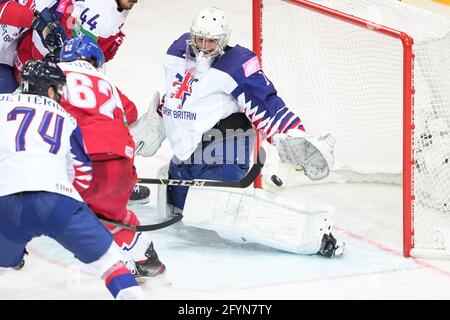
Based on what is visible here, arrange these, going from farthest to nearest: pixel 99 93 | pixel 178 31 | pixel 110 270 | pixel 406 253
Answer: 1. pixel 178 31
2. pixel 406 253
3. pixel 99 93
4. pixel 110 270

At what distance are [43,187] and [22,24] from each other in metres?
1.52

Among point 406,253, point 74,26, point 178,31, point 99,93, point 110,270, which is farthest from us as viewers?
point 178,31

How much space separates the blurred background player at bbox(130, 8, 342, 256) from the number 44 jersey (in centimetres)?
108

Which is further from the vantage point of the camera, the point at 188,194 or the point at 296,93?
the point at 296,93

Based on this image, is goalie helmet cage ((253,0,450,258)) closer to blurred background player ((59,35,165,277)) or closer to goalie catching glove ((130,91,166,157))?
goalie catching glove ((130,91,166,157))

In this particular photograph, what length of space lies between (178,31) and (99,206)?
331 cm

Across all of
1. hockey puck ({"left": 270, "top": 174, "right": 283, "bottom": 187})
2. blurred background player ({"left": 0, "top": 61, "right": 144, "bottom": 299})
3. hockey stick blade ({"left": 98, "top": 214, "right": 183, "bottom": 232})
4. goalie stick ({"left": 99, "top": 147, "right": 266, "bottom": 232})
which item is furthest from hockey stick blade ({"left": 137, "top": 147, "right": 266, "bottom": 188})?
blurred background player ({"left": 0, "top": 61, "right": 144, "bottom": 299})

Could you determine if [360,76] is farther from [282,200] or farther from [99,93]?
[99,93]

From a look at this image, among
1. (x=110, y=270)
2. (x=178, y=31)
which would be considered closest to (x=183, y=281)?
(x=110, y=270)

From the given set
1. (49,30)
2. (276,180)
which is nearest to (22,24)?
(49,30)

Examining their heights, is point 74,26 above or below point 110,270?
above

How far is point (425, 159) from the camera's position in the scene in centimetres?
450

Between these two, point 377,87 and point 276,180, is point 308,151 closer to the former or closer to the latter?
point 377,87

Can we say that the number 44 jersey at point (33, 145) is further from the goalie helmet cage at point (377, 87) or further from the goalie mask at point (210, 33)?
the goalie helmet cage at point (377, 87)
